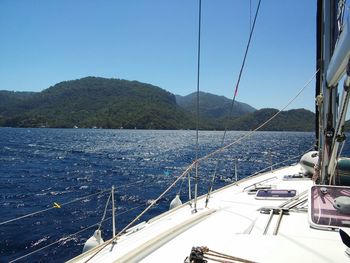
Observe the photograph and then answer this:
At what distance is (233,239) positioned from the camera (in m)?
2.75

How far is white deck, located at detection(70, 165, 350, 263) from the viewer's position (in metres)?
2.49

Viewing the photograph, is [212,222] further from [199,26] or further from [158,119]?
[158,119]

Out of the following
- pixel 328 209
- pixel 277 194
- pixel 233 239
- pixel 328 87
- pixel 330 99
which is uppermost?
pixel 328 87

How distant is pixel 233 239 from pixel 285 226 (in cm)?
88

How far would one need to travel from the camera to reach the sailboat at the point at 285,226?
2.50 meters

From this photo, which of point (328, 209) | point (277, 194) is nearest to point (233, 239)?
point (328, 209)

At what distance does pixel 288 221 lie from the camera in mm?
3480

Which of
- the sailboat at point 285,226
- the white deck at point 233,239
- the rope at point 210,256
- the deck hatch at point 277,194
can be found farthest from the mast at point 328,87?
the rope at point 210,256

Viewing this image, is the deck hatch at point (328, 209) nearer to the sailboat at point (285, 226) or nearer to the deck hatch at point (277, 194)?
the sailboat at point (285, 226)

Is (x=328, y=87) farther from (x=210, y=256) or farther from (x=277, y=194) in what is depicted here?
(x=210, y=256)

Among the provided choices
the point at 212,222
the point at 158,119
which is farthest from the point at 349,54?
the point at 158,119

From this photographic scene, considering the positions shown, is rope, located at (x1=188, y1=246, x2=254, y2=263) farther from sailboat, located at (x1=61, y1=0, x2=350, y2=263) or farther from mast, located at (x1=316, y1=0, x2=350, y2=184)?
mast, located at (x1=316, y1=0, x2=350, y2=184)

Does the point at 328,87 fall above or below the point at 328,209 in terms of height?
above

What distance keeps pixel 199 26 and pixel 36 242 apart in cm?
890
